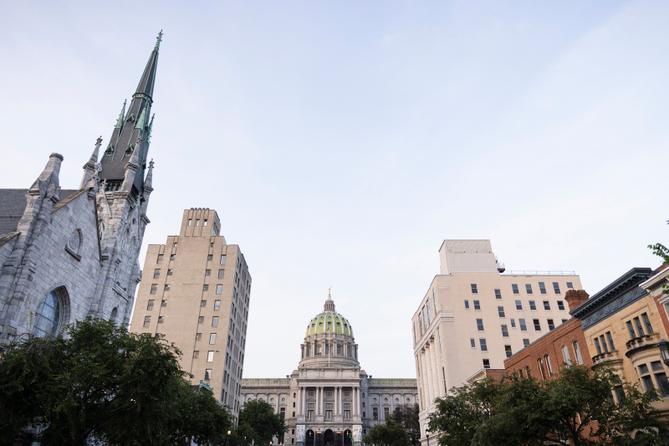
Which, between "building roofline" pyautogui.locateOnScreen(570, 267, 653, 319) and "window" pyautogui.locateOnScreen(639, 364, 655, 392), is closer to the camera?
"window" pyautogui.locateOnScreen(639, 364, 655, 392)

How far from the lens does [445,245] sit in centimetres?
7956

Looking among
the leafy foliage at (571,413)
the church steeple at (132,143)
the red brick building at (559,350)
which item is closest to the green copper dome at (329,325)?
the church steeple at (132,143)

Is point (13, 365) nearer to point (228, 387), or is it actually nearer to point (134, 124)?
point (134, 124)

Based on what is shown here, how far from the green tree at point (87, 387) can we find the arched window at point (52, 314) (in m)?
7.49

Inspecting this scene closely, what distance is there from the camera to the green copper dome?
17466 centimetres

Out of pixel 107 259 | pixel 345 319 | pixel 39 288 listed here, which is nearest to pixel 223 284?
pixel 107 259

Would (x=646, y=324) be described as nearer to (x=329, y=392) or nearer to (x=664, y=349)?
(x=664, y=349)

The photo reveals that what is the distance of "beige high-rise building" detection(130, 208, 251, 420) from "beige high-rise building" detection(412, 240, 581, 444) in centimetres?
3384

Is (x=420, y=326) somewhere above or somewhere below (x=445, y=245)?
below

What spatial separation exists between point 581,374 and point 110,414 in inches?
912

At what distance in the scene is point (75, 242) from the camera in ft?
115

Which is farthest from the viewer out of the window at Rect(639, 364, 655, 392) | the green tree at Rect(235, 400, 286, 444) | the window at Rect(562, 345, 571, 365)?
the green tree at Rect(235, 400, 286, 444)

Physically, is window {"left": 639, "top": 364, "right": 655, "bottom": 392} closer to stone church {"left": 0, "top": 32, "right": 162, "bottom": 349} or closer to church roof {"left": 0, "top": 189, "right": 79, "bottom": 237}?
stone church {"left": 0, "top": 32, "right": 162, "bottom": 349}

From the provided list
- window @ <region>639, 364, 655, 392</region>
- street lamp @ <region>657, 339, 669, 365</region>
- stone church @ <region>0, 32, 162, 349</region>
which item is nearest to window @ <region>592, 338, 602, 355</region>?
window @ <region>639, 364, 655, 392</region>
